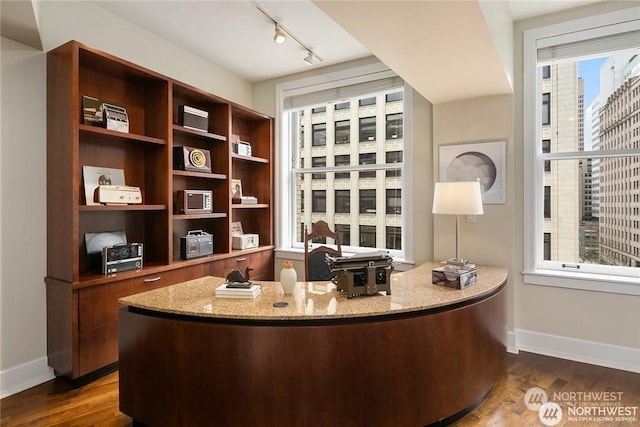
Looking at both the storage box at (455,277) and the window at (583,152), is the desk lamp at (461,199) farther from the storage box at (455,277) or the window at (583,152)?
the window at (583,152)

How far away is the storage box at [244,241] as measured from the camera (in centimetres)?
399

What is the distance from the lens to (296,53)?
3.74m

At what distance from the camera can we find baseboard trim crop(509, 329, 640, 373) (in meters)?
2.73

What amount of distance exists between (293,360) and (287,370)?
0.18 ft

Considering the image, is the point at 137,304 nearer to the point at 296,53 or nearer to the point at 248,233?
the point at 248,233

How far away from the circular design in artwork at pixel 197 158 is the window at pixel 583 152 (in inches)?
119

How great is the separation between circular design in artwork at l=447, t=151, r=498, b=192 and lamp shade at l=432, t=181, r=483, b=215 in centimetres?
61

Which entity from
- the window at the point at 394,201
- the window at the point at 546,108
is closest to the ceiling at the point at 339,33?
the window at the point at 546,108

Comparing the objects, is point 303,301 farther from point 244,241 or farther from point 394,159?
point 394,159

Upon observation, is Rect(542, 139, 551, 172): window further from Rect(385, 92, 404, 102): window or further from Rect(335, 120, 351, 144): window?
Rect(335, 120, 351, 144): window

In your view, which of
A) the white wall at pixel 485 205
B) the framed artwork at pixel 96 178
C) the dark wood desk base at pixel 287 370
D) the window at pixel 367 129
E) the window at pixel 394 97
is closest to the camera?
the dark wood desk base at pixel 287 370

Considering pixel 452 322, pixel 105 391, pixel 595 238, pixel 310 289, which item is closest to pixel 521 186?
pixel 595 238

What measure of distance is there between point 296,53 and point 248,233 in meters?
2.22

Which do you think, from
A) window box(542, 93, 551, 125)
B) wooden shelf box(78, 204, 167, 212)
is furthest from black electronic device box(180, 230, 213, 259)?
window box(542, 93, 551, 125)
